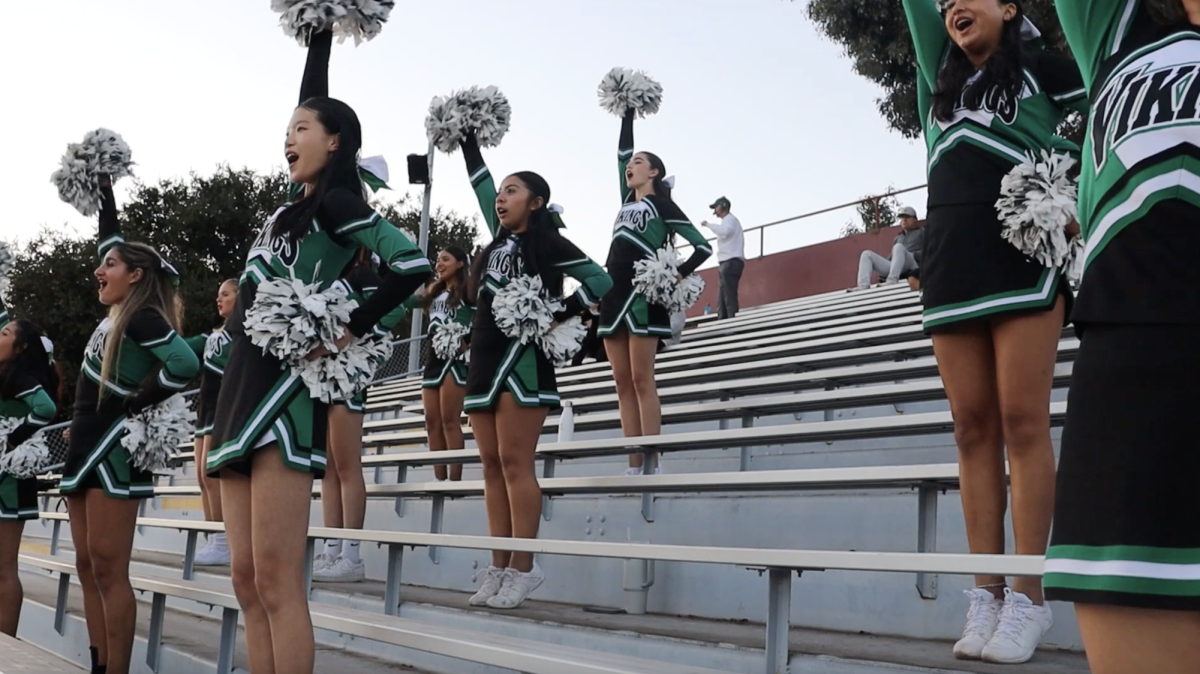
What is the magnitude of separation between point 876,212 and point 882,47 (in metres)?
2.80

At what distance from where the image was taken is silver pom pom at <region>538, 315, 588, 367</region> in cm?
422

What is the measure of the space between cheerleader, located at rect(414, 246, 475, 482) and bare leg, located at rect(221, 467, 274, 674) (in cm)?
322

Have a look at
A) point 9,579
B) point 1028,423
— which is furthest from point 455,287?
point 1028,423

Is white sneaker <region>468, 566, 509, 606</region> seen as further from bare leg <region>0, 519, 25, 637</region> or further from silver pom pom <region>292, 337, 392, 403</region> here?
bare leg <region>0, 519, 25, 637</region>

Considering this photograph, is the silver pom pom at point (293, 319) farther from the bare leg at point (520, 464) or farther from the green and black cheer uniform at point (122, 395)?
the green and black cheer uniform at point (122, 395)

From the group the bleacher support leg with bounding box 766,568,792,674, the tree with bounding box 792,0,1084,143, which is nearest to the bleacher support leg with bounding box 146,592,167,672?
the bleacher support leg with bounding box 766,568,792,674

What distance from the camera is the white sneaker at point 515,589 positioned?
3.87 m

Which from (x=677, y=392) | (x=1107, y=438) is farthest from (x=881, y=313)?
(x=1107, y=438)

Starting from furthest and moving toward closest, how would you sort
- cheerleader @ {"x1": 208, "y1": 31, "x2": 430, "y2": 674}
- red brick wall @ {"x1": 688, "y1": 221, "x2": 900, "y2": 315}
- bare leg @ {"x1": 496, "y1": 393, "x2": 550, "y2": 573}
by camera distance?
red brick wall @ {"x1": 688, "y1": 221, "x2": 900, "y2": 315}
bare leg @ {"x1": 496, "y1": 393, "x2": 550, "y2": 573}
cheerleader @ {"x1": 208, "y1": 31, "x2": 430, "y2": 674}

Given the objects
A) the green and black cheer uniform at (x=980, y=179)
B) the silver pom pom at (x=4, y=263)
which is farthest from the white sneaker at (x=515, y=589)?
the silver pom pom at (x=4, y=263)

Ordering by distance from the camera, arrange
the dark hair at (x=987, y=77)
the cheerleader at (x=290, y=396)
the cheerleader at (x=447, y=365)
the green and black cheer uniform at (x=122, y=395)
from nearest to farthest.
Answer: the cheerleader at (x=290, y=396) < the dark hair at (x=987, y=77) < the green and black cheer uniform at (x=122, y=395) < the cheerleader at (x=447, y=365)

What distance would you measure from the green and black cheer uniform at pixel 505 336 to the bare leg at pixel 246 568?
1.48m

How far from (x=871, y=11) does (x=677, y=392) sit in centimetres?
1141

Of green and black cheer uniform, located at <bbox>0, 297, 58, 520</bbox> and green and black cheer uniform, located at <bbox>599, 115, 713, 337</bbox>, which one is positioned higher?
green and black cheer uniform, located at <bbox>599, 115, 713, 337</bbox>
